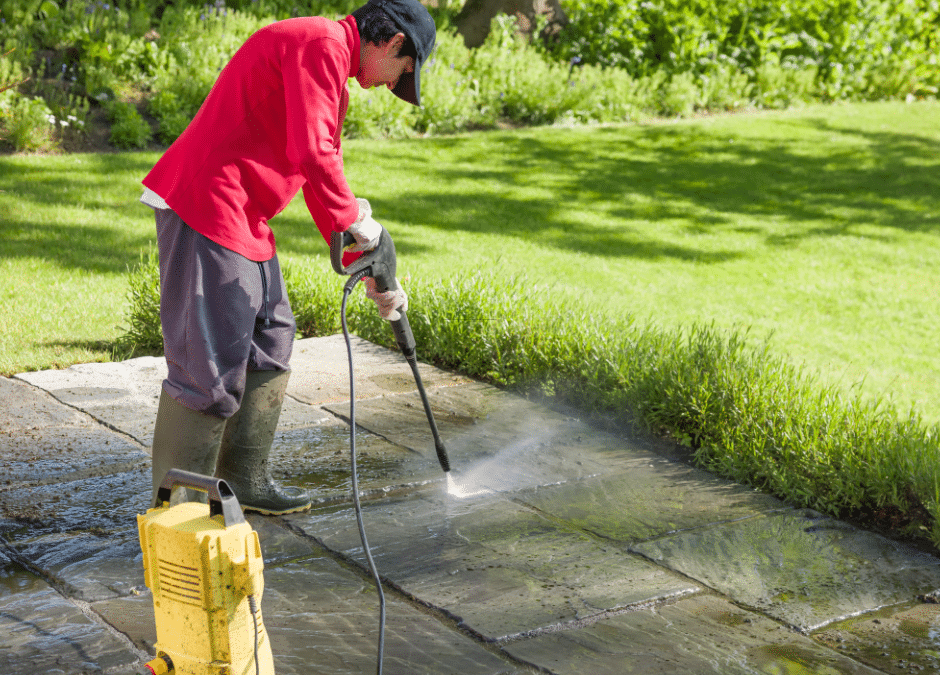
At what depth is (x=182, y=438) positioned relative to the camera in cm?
294

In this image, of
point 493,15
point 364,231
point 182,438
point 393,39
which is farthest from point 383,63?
point 493,15

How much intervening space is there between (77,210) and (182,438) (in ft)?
17.0

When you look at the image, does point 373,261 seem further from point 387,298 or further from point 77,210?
point 77,210

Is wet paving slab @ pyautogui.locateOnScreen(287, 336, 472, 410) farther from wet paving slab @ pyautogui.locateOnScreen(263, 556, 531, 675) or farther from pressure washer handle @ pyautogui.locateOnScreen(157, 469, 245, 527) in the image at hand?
pressure washer handle @ pyautogui.locateOnScreen(157, 469, 245, 527)

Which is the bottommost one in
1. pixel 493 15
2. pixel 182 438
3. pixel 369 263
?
pixel 182 438

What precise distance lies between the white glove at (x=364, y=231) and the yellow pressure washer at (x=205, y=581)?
1151 millimetres

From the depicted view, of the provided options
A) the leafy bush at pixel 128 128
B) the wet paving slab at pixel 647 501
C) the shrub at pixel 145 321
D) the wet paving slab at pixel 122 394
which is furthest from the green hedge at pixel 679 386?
the leafy bush at pixel 128 128

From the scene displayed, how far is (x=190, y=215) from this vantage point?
280 centimetres

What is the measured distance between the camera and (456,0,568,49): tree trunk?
1265 cm

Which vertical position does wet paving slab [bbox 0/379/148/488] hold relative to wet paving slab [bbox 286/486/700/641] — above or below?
above

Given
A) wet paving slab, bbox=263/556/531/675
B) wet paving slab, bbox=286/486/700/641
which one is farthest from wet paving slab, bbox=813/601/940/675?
wet paving slab, bbox=263/556/531/675

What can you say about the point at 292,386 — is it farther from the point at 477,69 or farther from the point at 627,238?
the point at 477,69

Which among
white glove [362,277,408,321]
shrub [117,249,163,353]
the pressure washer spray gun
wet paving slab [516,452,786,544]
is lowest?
wet paving slab [516,452,786,544]

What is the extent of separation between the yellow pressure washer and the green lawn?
3274mm
